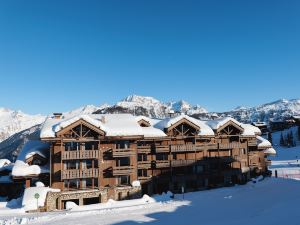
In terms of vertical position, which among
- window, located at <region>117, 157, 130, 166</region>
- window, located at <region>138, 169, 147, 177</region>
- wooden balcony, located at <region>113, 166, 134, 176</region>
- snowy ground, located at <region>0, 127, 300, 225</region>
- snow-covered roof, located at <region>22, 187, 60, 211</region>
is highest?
window, located at <region>117, 157, 130, 166</region>

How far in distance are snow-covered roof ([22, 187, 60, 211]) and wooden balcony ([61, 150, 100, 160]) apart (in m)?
4.12

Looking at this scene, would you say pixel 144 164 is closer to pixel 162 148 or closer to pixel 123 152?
pixel 162 148

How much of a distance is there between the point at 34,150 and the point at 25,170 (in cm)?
328

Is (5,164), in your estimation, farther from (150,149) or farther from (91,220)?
(91,220)

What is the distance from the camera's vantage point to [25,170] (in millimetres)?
35188

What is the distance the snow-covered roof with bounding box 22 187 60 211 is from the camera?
3167 cm

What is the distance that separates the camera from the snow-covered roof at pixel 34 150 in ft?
123

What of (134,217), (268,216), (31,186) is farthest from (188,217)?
(31,186)

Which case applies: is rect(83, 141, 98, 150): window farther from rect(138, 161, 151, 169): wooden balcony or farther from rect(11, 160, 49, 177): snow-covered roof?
rect(138, 161, 151, 169): wooden balcony

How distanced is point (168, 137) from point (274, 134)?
147 meters

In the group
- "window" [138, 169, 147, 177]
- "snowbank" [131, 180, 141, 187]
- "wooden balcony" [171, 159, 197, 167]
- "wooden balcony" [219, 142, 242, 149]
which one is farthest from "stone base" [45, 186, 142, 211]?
"wooden balcony" [219, 142, 242, 149]

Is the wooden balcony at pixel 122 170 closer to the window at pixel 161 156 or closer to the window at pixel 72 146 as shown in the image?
the window at pixel 72 146

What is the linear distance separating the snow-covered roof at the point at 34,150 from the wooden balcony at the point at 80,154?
139 inches

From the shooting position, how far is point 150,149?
42875 mm
